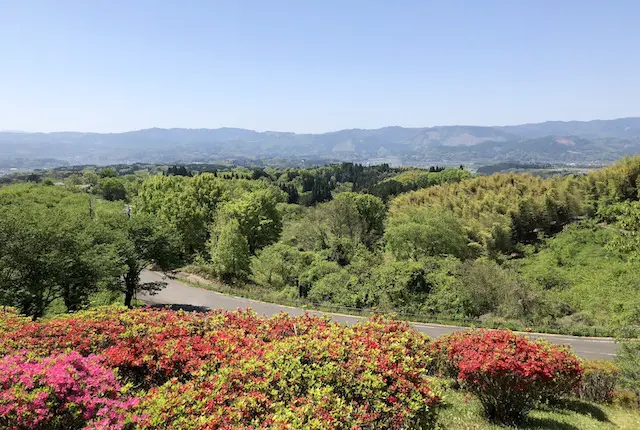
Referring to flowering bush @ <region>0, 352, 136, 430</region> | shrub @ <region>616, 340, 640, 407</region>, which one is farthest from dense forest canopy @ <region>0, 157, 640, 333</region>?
flowering bush @ <region>0, 352, 136, 430</region>

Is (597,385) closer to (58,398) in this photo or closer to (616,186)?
(58,398)

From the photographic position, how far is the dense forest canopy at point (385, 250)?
1856 centimetres

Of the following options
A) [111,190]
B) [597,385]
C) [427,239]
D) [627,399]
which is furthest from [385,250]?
[111,190]

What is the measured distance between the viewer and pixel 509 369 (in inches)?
264

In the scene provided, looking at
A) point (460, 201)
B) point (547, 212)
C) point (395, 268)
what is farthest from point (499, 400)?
point (460, 201)

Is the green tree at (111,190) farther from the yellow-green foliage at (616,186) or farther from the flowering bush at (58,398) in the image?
the flowering bush at (58,398)

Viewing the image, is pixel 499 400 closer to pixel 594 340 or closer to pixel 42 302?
pixel 594 340

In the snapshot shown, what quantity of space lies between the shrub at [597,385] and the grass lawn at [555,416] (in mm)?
373

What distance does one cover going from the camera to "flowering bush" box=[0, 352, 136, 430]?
391cm

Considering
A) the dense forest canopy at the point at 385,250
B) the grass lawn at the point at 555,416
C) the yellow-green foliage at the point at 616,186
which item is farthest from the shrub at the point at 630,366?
the yellow-green foliage at the point at 616,186

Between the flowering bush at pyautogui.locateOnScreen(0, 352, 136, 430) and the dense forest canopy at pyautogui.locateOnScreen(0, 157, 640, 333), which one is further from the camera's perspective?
the dense forest canopy at pyautogui.locateOnScreen(0, 157, 640, 333)

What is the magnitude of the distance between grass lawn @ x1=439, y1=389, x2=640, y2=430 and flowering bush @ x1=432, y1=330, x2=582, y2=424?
1.13 ft

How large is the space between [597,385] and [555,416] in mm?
3108

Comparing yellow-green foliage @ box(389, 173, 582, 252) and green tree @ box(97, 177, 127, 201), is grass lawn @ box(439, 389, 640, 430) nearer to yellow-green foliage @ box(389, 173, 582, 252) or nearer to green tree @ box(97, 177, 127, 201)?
yellow-green foliage @ box(389, 173, 582, 252)
